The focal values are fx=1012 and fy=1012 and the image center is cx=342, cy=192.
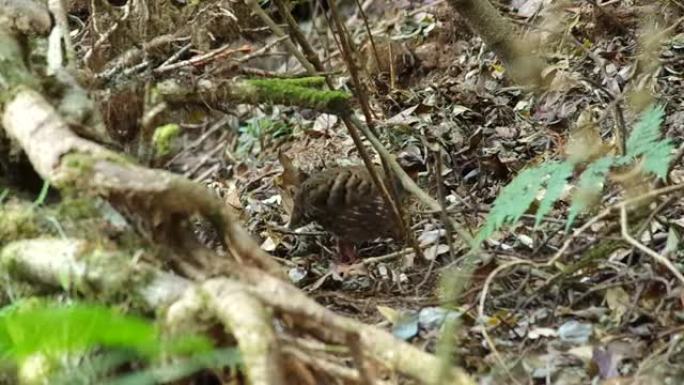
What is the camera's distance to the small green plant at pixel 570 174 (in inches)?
93.5

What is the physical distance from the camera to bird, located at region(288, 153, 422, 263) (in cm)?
340

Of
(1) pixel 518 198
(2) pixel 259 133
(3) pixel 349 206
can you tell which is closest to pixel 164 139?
(1) pixel 518 198

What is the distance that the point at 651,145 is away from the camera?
2.49 metres

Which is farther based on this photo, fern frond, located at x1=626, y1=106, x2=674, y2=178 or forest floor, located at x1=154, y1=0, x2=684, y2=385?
forest floor, located at x1=154, y1=0, x2=684, y2=385

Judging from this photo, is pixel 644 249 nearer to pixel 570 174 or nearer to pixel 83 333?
pixel 570 174

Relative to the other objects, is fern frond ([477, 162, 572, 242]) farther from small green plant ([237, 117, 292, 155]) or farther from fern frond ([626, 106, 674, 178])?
small green plant ([237, 117, 292, 155])

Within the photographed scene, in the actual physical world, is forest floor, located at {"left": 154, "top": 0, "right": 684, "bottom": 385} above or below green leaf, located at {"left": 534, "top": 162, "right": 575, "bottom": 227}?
below

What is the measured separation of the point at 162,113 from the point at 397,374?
0.89 meters

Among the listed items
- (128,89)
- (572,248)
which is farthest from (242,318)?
(128,89)

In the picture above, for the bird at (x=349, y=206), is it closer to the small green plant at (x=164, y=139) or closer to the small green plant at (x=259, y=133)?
the small green plant at (x=164, y=139)

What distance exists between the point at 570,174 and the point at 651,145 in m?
0.21

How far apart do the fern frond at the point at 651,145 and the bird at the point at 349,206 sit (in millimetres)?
916

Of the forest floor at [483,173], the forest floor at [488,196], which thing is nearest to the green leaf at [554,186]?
the forest floor at [483,173]

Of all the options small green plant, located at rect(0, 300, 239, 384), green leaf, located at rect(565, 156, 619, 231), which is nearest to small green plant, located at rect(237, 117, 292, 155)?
green leaf, located at rect(565, 156, 619, 231)
